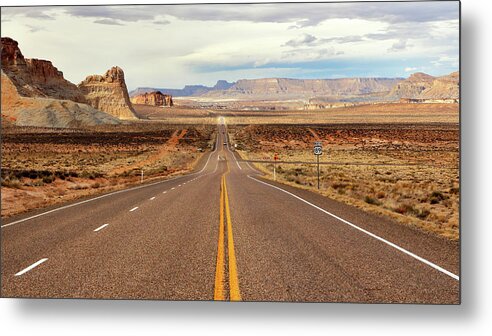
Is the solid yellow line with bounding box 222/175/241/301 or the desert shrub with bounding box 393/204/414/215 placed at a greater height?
the solid yellow line with bounding box 222/175/241/301

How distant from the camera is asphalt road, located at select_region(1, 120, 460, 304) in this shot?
8.17 metres

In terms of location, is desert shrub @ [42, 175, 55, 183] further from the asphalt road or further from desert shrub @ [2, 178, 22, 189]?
the asphalt road

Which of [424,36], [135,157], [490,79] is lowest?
[135,157]

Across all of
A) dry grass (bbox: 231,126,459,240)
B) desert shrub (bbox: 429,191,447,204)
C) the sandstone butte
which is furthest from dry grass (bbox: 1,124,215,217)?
desert shrub (bbox: 429,191,447,204)

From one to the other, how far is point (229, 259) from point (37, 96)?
16050 cm

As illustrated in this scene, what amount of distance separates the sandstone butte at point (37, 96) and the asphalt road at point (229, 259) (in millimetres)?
106776

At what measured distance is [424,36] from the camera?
47.0ft

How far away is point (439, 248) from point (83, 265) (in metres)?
7.47

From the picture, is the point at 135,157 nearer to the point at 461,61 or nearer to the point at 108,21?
the point at 108,21

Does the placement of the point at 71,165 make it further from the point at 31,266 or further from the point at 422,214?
the point at 31,266

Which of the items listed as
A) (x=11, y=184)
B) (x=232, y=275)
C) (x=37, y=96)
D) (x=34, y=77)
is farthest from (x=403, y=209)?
(x=34, y=77)

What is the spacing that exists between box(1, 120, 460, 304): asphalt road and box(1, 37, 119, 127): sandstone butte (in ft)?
350

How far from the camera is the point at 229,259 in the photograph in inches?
391

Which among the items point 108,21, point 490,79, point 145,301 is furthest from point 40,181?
point 490,79
